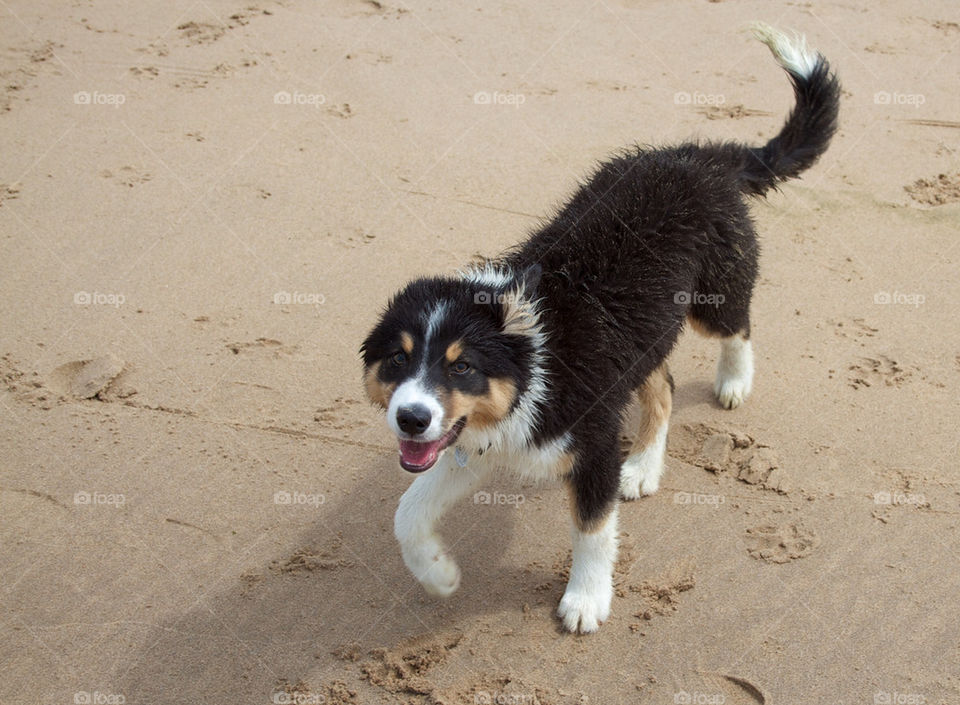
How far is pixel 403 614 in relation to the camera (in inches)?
168

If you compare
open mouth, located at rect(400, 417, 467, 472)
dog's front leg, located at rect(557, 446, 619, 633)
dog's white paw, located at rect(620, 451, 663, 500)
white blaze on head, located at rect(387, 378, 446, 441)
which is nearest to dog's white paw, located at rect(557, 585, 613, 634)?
dog's front leg, located at rect(557, 446, 619, 633)

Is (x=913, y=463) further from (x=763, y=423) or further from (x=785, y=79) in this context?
(x=785, y=79)

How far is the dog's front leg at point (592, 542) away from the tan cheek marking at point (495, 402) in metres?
0.47

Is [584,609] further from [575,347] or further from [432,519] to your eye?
[575,347]

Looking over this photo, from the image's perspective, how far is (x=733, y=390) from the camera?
17.8 ft

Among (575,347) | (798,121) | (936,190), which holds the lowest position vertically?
(936,190)

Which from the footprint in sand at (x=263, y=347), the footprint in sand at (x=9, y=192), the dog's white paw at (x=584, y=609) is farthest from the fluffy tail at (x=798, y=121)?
the footprint in sand at (x=9, y=192)

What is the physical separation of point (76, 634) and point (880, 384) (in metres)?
4.40

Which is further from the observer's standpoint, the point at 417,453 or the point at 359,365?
the point at 359,365

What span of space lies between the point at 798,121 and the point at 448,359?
8.95ft

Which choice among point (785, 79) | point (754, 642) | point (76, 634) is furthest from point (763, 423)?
point (785, 79)

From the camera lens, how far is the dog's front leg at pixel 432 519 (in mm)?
4148

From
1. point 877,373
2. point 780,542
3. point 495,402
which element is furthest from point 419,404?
point 877,373

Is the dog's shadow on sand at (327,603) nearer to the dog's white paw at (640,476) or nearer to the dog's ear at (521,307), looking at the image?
the dog's white paw at (640,476)
